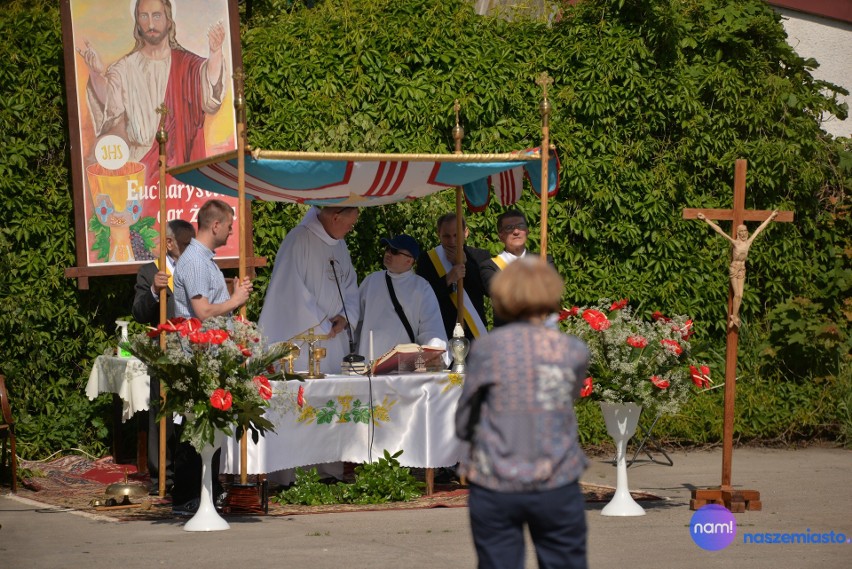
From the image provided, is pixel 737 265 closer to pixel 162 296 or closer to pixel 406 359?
pixel 406 359

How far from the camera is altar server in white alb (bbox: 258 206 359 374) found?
9.65 meters

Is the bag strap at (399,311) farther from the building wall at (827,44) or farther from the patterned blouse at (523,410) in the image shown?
the building wall at (827,44)

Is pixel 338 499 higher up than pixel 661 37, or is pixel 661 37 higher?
pixel 661 37

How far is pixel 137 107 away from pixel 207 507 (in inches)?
186

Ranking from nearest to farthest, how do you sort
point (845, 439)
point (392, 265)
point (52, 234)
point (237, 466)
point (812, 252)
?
1. point (237, 466)
2. point (392, 265)
3. point (52, 234)
4. point (845, 439)
5. point (812, 252)

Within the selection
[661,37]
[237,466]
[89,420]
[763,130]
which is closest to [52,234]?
[89,420]

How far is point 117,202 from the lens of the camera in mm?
11133

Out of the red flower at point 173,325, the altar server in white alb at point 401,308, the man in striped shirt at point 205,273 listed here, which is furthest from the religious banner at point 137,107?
the red flower at point 173,325

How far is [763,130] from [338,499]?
20.1 feet

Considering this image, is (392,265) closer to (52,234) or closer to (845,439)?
(52,234)

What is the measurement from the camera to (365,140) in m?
11.6

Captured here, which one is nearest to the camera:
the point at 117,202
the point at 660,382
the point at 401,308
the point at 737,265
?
the point at 660,382

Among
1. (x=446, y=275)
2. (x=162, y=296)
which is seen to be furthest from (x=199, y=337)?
(x=446, y=275)

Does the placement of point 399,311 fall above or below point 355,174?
below
